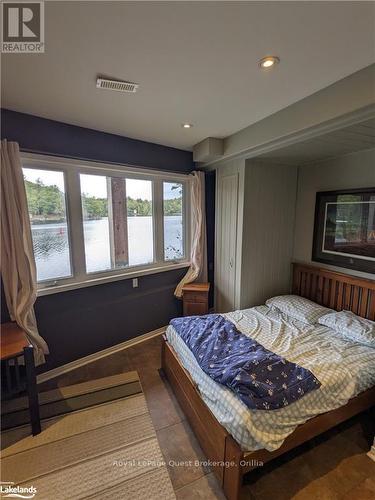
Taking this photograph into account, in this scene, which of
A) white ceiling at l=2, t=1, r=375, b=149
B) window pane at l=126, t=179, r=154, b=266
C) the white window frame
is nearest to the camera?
white ceiling at l=2, t=1, r=375, b=149

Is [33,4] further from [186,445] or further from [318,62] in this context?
[186,445]

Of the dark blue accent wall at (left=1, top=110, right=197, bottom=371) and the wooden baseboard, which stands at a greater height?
the dark blue accent wall at (left=1, top=110, right=197, bottom=371)

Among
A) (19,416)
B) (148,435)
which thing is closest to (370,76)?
(148,435)

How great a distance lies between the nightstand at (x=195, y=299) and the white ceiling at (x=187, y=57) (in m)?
2.13

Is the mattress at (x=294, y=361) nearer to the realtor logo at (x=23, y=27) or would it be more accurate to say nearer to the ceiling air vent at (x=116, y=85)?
the ceiling air vent at (x=116, y=85)

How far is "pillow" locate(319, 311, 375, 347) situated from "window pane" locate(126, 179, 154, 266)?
230 centimetres

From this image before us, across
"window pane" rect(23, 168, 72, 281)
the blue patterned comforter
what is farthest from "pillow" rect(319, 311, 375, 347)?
"window pane" rect(23, 168, 72, 281)

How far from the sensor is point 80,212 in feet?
8.75

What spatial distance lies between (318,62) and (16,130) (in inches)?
97.6

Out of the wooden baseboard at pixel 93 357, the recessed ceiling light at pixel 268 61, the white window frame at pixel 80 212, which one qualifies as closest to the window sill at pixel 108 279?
the white window frame at pixel 80 212

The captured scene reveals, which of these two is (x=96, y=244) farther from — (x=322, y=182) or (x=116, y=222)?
(x=322, y=182)

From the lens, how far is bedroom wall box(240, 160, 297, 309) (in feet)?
9.85

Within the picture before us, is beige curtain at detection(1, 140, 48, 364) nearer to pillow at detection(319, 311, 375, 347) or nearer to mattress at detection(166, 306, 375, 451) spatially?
mattress at detection(166, 306, 375, 451)

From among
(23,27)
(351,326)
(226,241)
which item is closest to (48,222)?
(23,27)
